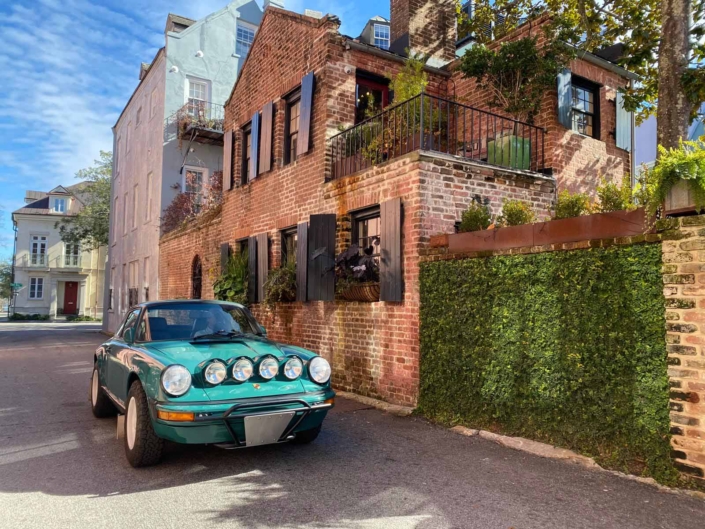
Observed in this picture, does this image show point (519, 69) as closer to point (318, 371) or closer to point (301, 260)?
point (301, 260)

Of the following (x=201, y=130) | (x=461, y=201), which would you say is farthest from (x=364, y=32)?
(x=461, y=201)

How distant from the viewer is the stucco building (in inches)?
781

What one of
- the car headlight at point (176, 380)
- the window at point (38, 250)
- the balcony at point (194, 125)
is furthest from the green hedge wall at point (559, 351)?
the window at point (38, 250)

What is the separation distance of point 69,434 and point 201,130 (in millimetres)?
15278

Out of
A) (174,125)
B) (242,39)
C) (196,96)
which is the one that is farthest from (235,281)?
(242,39)

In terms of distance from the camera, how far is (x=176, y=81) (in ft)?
66.5

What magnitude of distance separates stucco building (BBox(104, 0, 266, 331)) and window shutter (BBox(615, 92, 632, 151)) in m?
13.9

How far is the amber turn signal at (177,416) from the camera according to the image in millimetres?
4230

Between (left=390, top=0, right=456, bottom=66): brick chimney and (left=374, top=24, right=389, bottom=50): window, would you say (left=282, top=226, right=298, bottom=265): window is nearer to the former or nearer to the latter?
(left=390, top=0, right=456, bottom=66): brick chimney

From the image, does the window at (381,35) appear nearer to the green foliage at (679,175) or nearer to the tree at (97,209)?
the tree at (97,209)

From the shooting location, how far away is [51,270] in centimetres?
4844

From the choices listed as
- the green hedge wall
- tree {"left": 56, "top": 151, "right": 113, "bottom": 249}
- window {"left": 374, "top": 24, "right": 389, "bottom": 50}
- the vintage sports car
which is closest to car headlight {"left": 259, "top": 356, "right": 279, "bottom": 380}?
the vintage sports car

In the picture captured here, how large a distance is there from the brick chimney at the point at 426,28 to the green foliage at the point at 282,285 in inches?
217

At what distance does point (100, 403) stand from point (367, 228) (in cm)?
479
